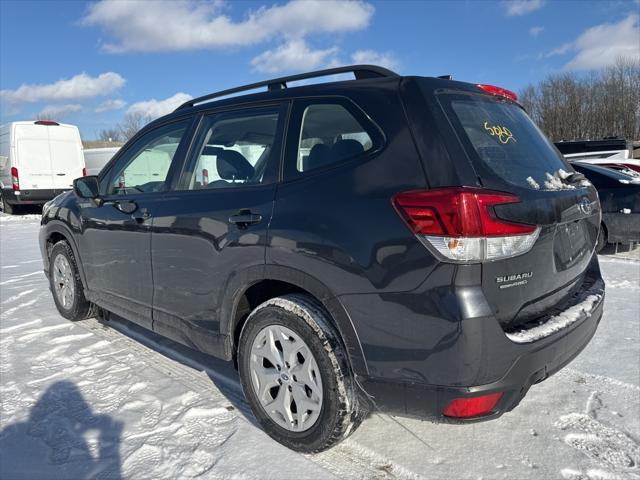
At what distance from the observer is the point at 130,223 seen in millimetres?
3430

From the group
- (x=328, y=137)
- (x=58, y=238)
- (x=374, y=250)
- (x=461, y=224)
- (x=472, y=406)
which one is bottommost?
(x=472, y=406)

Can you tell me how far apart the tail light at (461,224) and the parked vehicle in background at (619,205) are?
5965mm

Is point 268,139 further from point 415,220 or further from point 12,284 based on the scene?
point 12,284

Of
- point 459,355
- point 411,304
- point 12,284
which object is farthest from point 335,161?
point 12,284

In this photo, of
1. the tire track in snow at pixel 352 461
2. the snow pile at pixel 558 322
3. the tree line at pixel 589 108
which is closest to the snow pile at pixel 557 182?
the snow pile at pixel 558 322

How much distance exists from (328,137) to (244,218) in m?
0.60

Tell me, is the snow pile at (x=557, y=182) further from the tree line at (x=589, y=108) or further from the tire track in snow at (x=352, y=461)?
the tree line at (x=589, y=108)

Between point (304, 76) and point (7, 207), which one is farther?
point (7, 207)

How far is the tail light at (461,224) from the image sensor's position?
1948 mm

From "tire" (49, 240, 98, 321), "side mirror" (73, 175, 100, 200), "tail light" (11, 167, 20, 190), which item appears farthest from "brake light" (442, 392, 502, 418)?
"tail light" (11, 167, 20, 190)

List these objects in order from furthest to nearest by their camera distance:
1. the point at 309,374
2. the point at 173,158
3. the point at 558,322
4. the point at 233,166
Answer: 1. the point at 173,158
2. the point at 233,166
3. the point at 309,374
4. the point at 558,322

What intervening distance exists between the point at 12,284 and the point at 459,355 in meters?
6.02

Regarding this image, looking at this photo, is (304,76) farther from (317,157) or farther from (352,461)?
(352,461)

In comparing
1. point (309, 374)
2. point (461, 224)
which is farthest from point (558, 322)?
point (309, 374)
